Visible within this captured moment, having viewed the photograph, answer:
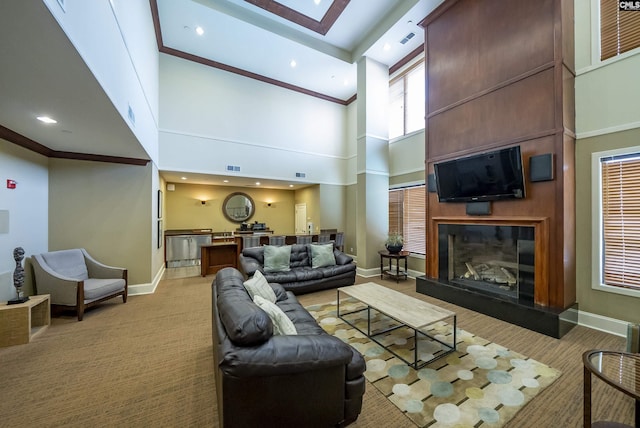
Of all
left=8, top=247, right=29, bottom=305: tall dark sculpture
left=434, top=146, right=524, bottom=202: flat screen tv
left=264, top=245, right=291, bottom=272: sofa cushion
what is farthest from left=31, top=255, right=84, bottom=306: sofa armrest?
left=434, top=146, right=524, bottom=202: flat screen tv

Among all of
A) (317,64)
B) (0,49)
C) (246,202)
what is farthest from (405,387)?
(246,202)

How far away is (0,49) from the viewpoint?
4.90 feet

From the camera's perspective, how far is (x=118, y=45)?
8.04 ft

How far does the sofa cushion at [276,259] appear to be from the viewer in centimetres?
430

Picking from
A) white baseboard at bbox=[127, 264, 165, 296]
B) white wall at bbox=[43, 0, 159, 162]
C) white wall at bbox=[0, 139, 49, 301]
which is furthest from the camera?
white baseboard at bbox=[127, 264, 165, 296]

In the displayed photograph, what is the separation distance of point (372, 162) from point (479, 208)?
2.72 meters

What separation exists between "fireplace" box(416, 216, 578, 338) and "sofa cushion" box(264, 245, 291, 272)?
2.46 m

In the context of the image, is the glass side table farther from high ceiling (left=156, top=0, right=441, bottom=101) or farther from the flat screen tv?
high ceiling (left=156, top=0, right=441, bottom=101)

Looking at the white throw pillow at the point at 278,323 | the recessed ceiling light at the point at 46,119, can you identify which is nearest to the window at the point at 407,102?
the white throw pillow at the point at 278,323

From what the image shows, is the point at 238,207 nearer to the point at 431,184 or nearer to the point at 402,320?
the point at 431,184

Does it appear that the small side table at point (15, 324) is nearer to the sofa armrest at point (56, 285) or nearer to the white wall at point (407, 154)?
the sofa armrest at point (56, 285)

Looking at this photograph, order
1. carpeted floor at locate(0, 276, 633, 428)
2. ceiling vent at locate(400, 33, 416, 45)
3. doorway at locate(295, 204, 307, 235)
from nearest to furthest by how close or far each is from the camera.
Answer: carpeted floor at locate(0, 276, 633, 428) < ceiling vent at locate(400, 33, 416, 45) < doorway at locate(295, 204, 307, 235)

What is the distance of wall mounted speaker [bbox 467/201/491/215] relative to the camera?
358cm

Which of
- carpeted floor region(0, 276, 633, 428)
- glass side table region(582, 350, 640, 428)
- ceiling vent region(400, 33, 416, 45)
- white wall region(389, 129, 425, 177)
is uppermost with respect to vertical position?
ceiling vent region(400, 33, 416, 45)
